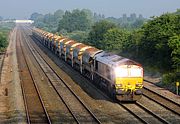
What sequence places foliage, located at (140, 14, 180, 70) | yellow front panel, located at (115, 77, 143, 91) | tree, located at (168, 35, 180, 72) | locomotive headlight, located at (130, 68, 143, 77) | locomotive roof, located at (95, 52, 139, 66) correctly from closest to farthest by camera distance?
1. yellow front panel, located at (115, 77, 143, 91)
2. locomotive headlight, located at (130, 68, 143, 77)
3. locomotive roof, located at (95, 52, 139, 66)
4. tree, located at (168, 35, 180, 72)
5. foliage, located at (140, 14, 180, 70)

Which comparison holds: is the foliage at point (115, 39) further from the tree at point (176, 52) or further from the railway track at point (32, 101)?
the tree at point (176, 52)

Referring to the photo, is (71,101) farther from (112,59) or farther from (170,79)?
(170,79)

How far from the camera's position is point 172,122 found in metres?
22.5

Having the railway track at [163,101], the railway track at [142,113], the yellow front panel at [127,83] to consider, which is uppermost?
the yellow front panel at [127,83]

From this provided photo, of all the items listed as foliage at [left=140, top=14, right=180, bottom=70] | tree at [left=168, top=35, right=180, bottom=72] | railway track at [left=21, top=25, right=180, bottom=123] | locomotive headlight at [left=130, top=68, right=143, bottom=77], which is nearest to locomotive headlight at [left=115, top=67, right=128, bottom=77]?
locomotive headlight at [left=130, top=68, right=143, bottom=77]

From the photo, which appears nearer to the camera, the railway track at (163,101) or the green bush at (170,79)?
the railway track at (163,101)

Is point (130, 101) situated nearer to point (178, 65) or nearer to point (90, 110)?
point (90, 110)

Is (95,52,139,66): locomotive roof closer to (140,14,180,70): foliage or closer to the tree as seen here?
the tree

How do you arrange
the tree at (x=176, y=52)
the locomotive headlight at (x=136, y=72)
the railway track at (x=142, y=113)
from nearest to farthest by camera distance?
1. the railway track at (x=142, y=113)
2. the locomotive headlight at (x=136, y=72)
3. the tree at (x=176, y=52)

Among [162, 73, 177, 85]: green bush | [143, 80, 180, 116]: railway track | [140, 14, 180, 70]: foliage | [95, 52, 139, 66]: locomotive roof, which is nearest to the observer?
[143, 80, 180, 116]: railway track

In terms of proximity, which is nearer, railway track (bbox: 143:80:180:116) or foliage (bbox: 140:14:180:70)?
railway track (bbox: 143:80:180:116)

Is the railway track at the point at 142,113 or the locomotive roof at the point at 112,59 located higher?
the locomotive roof at the point at 112,59

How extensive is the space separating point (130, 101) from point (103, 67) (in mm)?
4139

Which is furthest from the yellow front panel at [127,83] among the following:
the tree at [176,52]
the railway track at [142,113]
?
the tree at [176,52]
